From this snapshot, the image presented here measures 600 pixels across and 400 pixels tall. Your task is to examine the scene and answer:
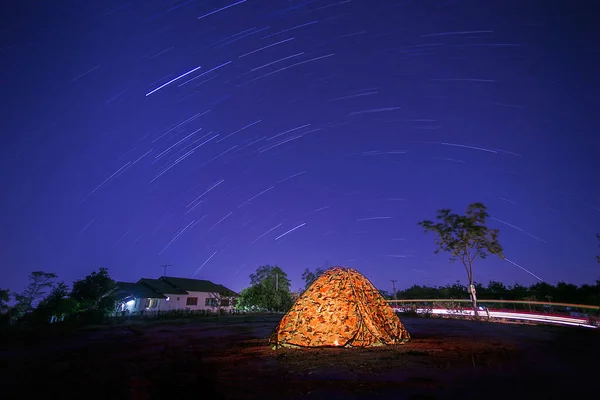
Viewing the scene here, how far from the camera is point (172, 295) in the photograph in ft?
167

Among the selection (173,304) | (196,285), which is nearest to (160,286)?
(173,304)

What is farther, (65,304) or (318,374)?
(65,304)

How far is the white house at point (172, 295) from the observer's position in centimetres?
4525

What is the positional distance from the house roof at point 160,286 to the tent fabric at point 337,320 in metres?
49.4

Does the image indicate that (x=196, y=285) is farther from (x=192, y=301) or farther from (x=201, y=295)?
(x=192, y=301)

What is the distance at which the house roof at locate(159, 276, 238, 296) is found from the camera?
2219 inches

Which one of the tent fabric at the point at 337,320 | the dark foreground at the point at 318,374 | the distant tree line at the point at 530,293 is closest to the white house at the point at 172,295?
the dark foreground at the point at 318,374

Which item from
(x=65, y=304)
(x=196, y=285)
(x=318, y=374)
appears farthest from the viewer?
(x=196, y=285)

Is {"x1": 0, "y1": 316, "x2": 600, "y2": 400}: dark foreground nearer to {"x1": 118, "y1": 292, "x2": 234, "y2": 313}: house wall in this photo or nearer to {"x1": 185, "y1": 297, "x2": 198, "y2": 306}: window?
{"x1": 118, "y1": 292, "x2": 234, "y2": 313}: house wall

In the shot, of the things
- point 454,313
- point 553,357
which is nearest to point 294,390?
point 553,357

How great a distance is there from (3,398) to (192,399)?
11.5 feet

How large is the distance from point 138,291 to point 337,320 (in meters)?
49.5

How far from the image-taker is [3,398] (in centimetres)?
477

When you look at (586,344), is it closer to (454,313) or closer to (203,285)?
(454,313)
